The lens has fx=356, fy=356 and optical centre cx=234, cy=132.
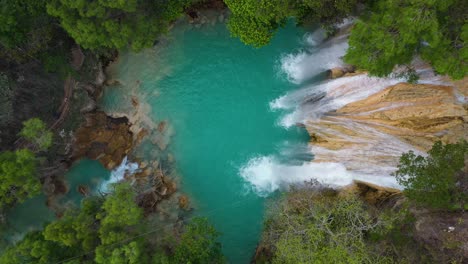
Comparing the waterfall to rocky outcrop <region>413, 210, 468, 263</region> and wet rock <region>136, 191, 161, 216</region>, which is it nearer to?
wet rock <region>136, 191, 161, 216</region>

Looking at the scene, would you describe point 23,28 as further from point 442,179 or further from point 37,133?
point 442,179

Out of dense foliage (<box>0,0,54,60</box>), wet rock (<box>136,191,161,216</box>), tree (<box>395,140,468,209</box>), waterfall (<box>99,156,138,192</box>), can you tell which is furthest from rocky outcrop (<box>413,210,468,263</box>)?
dense foliage (<box>0,0,54,60</box>)

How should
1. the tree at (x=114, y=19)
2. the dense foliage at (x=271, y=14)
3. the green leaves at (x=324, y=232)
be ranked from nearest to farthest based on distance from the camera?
the green leaves at (x=324, y=232) → the tree at (x=114, y=19) → the dense foliage at (x=271, y=14)

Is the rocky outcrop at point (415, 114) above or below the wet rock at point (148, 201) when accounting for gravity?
above

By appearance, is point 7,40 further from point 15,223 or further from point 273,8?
point 273,8

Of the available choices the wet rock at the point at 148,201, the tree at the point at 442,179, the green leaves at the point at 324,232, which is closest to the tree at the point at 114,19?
the wet rock at the point at 148,201

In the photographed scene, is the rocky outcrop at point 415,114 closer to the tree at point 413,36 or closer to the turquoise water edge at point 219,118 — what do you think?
the tree at point 413,36
